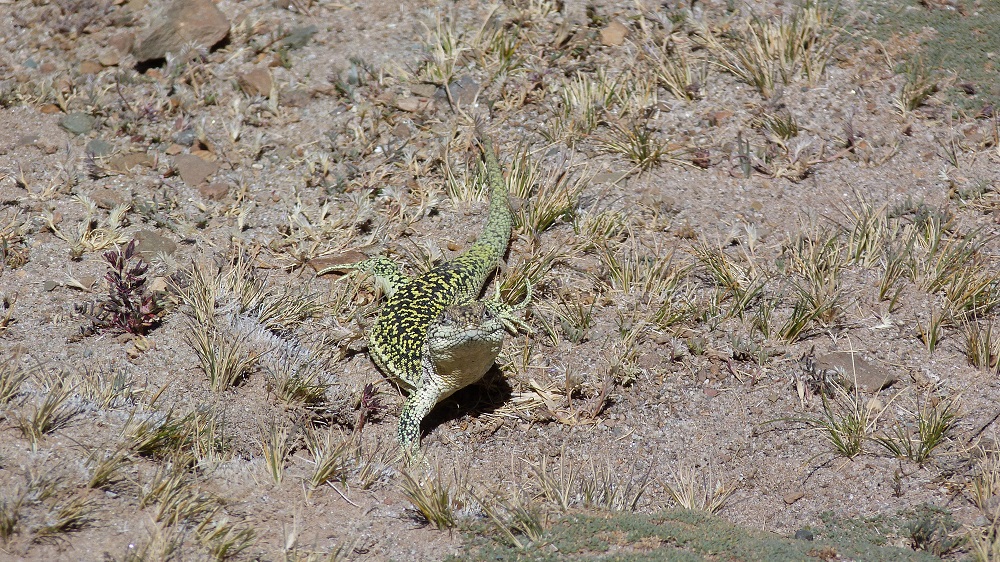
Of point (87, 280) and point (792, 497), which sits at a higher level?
point (87, 280)

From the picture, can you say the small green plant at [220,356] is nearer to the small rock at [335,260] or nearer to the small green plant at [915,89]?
the small rock at [335,260]

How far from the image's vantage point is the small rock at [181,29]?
8.64 m

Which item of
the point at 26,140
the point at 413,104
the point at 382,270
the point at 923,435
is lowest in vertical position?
the point at 923,435

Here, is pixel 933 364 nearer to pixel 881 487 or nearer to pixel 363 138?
pixel 881 487

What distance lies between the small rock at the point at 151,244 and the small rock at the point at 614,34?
16.2 ft

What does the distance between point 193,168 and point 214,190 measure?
0.37 m

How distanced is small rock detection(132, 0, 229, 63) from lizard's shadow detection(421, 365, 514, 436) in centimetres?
522

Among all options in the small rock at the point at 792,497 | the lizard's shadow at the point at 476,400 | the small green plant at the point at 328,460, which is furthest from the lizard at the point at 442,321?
the small rock at the point at 792,497

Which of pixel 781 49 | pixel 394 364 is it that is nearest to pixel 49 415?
pixel 394 364

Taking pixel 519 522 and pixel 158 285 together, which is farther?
pixel 158 285

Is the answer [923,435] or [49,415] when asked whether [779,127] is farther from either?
[49,415]

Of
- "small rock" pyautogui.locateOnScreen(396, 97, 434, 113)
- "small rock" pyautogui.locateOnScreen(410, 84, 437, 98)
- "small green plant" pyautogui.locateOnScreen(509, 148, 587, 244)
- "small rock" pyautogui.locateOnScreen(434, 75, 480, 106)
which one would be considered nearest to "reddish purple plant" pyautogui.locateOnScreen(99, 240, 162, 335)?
"small green plant" pyautogui.locateOnScreen(509, 148, 587, 244)

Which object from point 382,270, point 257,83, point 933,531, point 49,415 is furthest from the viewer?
point 257,83

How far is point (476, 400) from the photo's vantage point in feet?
20.2
